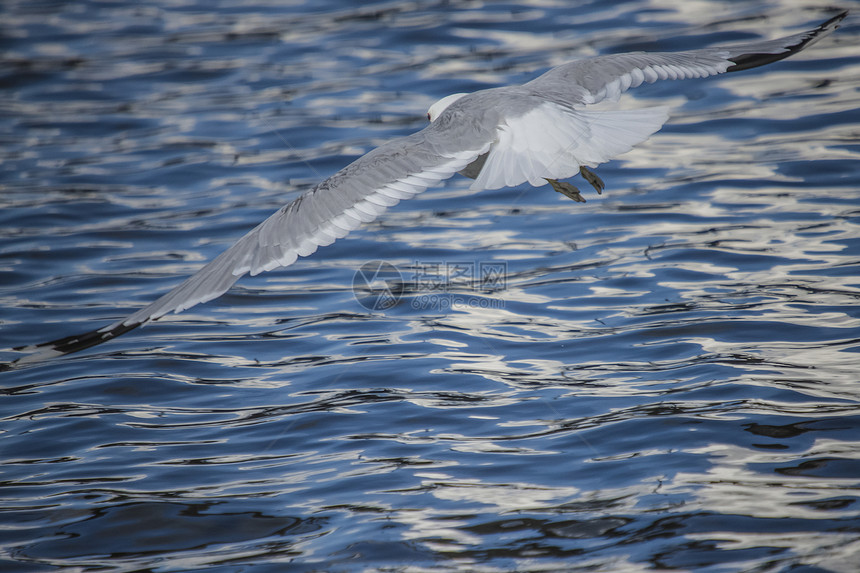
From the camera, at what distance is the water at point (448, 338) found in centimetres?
347

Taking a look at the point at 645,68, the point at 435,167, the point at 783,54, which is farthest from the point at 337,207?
the point at 783,54

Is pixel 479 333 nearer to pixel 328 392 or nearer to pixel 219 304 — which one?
pixel 328 392

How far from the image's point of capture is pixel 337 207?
393 centimetres

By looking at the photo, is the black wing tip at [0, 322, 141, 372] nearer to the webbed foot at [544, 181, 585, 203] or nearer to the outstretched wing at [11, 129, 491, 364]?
the outstretched wing at [11, 129, 491, 364]

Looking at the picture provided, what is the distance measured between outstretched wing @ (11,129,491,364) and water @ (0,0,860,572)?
0.83 metres

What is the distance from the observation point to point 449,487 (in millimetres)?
3688

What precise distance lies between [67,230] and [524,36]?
16.5 feet

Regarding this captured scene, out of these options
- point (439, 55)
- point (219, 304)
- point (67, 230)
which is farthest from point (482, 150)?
point (439, 55)

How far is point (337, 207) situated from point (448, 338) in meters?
1.41

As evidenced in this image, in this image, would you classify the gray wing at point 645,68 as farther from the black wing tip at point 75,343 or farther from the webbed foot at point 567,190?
the black wing tip at point 75,343

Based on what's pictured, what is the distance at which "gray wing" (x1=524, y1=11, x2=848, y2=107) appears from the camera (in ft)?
15.0

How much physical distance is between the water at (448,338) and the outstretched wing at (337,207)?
2.72 feet

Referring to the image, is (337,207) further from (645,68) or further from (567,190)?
(645,68)

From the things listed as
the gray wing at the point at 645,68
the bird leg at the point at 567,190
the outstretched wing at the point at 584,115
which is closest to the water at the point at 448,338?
the bird leg at the point at 567,190
